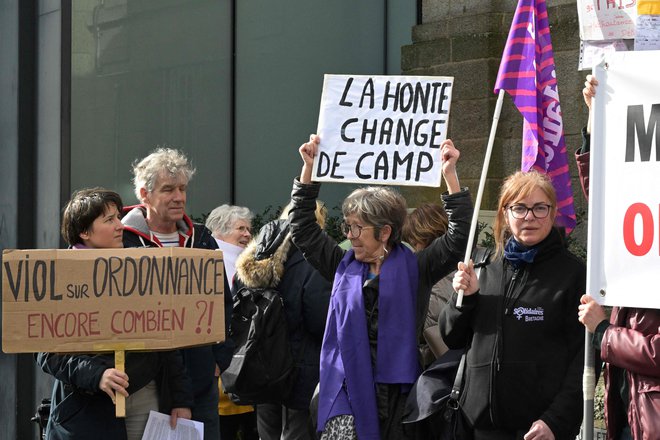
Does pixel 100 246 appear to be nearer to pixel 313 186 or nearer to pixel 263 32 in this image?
pixel 313 186

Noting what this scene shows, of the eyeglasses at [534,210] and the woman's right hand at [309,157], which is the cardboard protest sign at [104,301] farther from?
the eyeglasses at [534,210]

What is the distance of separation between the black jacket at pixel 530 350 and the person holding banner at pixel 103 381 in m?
1.31

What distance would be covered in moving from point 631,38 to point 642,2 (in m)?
0.38

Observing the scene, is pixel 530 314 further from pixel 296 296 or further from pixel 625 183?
pixel 296 296

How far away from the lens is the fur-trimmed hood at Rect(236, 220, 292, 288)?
619 centimetres

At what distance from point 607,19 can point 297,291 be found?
2173 mm

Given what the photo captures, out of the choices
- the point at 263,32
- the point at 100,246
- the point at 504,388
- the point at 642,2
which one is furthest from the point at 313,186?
the point at 263,32

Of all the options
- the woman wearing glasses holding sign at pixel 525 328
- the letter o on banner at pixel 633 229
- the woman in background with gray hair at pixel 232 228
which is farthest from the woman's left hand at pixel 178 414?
the woman in background with gray hair at pixel 232 228

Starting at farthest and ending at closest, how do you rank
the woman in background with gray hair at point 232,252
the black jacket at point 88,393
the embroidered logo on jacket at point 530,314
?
the woman in background with gray hair at point 232,252 < the black jacket at point 88,393 < the embroidered logo on jacket at point 530,314

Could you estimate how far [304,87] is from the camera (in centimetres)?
1137

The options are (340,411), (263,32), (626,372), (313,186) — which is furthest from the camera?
(263,32)

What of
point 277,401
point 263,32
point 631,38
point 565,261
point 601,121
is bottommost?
point 277,401

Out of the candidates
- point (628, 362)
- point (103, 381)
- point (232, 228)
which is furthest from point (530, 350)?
point (232, 228)

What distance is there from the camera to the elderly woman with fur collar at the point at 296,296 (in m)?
6.14
